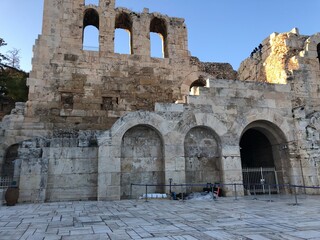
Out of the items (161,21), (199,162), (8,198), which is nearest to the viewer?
(8,198)

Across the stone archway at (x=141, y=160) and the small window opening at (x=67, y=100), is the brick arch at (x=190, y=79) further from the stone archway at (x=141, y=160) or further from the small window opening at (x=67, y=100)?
the small window opening at (x=67, y=100)

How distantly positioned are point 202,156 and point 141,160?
267cm

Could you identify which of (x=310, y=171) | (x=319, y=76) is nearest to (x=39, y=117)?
(x=310, y=171)

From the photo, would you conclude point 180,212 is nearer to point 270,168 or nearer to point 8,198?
point 8,198

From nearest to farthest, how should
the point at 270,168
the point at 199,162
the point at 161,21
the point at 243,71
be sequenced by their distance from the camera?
1. the point at 199,162
2. the point at 270,168
3. the point at 161,21
4. the point at 243,71

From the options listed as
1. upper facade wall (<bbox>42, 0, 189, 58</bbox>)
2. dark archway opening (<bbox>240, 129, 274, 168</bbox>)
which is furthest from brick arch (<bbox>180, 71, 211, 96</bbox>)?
dark archway opening (<bbox>240, 129, 274, 168</bbox>)

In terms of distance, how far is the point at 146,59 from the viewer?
15.0 metres

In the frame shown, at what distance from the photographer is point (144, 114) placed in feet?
36.1

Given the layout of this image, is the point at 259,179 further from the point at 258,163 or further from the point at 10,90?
the point at 10,90

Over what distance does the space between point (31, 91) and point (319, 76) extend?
14.9 metres

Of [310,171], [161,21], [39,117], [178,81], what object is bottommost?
[310,171]

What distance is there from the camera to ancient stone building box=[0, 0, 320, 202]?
33.5 feet

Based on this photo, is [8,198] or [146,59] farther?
[146,59]

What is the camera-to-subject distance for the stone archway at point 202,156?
11.3 metres
